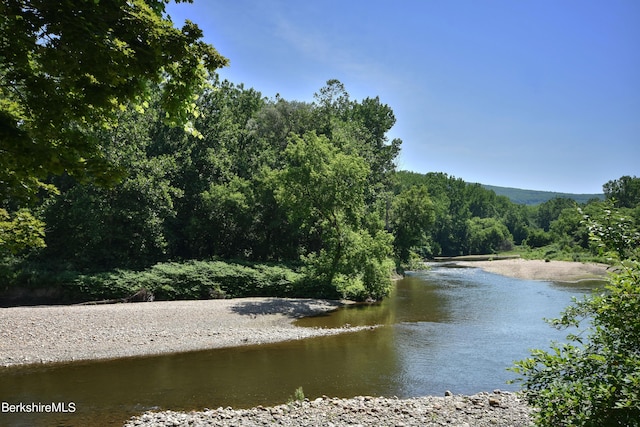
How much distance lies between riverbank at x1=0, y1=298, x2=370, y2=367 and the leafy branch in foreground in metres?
15.3

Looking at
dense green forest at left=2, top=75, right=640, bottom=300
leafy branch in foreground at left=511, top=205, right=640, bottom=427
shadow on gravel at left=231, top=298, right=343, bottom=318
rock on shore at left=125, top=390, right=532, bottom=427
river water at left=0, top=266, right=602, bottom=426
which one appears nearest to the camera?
leafy branch in foreground at left=511, top=205, right=640, bottom=427

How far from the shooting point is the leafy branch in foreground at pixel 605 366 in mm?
3977

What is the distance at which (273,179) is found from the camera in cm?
3425

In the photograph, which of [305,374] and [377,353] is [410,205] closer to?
[377,353]

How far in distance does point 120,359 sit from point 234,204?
19501 mm

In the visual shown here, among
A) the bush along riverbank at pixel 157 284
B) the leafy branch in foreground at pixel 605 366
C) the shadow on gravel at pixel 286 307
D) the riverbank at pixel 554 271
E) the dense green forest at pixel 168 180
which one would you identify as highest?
the dense green forest at pixel 168 180

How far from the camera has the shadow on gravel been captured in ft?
76.0

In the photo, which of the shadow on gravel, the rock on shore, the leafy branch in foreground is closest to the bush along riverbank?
the shadow on gravel

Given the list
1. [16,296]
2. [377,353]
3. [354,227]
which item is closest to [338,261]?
[354,227]

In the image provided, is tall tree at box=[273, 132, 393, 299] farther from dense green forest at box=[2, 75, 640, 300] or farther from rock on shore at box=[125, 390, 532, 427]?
rock on shore at box=[125, 390, 532, 427]

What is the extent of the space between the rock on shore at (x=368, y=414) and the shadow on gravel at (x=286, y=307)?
12.2 meters

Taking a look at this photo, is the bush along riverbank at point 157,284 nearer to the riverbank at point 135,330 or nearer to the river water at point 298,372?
the riverbank at point 135,330

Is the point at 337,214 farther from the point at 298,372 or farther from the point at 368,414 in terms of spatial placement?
the point at 368,414

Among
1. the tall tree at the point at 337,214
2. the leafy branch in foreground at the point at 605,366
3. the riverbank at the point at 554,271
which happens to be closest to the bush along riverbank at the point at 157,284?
the tall tree at the point at 337,214
